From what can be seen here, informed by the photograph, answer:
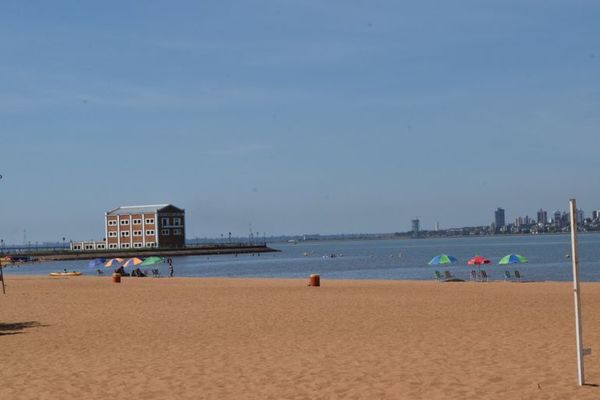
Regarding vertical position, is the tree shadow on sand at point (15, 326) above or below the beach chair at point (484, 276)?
above

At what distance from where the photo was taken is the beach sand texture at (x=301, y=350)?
12.3 metres

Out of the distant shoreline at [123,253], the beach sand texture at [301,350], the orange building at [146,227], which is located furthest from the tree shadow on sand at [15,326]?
the orange building at [146,227]

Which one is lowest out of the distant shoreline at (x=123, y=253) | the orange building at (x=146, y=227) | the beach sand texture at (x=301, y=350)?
the distant shoreline at (x=123, y=253)

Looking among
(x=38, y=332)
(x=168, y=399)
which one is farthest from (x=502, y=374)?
(x=38, y=332)

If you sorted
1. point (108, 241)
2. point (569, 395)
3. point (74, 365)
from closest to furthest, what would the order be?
point (569, 395), point (74, 365), point (108, 241)

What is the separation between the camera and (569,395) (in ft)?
36.8

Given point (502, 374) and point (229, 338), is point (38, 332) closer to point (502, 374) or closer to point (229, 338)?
point (229, 338)

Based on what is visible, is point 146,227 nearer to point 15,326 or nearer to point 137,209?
point 137,209

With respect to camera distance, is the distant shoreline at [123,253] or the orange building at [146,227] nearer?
the distant shoreline at [123,253]

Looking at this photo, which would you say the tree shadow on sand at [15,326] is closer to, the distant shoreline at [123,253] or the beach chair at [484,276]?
the beach chair at [484,276]

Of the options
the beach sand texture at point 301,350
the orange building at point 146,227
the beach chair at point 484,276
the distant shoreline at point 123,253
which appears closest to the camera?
the beach sand texture at point 301,350

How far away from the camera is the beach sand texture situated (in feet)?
40.4

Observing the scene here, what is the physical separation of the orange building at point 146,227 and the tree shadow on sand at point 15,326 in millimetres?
145196

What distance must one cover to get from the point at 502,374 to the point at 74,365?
759 centimetres
